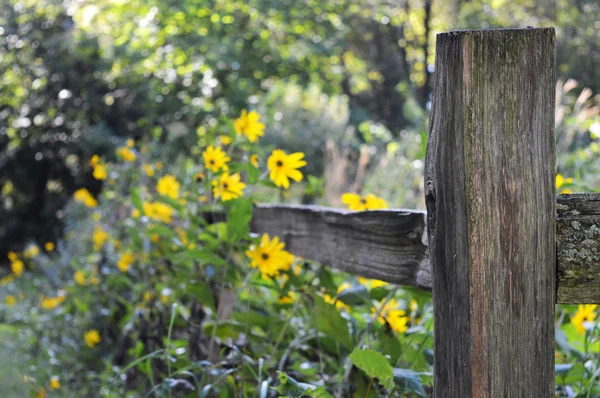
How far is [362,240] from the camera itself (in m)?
1.62

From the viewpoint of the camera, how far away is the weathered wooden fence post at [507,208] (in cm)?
100

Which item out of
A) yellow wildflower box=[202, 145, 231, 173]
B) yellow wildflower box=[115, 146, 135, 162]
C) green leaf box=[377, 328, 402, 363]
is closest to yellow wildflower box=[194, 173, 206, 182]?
yellow wildflower box=[202, 145, 231, 173]

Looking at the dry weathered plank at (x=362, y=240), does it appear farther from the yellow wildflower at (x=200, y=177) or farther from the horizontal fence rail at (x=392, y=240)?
the yellow wildflower at (x=200, y=177)

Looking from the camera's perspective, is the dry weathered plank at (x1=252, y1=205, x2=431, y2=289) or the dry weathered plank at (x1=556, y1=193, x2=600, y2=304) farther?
the dry weathered plank at (x1=252, y1=205, x2=431, y2=289)

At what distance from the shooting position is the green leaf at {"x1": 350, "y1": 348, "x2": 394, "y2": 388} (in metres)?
1.35

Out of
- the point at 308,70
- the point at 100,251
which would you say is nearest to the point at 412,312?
the point at 100,251

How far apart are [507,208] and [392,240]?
18.5 inches

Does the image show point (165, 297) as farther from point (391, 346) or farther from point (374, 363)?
point (374, 363)

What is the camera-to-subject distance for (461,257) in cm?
102

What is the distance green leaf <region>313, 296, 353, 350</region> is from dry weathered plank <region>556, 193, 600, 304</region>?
0.77m

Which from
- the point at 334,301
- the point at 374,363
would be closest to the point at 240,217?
the point at 334,301

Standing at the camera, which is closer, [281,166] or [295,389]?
[295,389]

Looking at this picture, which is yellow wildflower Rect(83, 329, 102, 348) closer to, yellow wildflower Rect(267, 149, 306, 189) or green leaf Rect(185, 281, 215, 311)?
green leaf Rect(185, 281, 215, 311)

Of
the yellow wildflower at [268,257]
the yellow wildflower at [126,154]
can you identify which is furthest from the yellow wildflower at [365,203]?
the yellow wildflower at [126,154]
